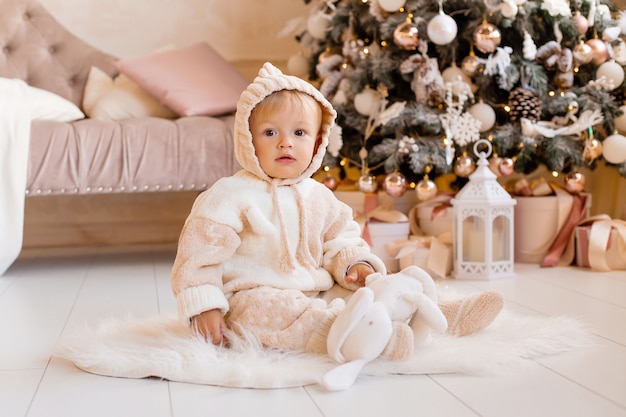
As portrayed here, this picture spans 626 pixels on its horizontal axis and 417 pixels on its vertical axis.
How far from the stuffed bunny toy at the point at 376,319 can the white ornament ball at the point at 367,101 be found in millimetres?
1199

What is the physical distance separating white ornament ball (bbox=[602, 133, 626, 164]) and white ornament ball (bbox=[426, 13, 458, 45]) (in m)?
0.60

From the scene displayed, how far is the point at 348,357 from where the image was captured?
1156 millimetres

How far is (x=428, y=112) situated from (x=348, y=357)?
1287mm

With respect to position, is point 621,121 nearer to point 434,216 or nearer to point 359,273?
point 434,216

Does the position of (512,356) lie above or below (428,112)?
below

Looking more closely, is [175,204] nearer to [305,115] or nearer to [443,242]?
[443,242]

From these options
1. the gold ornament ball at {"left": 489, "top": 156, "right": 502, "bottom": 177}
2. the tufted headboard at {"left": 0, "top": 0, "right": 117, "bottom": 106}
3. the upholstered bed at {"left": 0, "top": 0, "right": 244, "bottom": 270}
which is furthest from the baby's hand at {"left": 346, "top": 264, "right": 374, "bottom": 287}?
the tufted headboard at {"left": 0, "top": 0, "right": 117, "bottom": 106}

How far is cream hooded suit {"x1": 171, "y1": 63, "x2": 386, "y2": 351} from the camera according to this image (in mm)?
1256

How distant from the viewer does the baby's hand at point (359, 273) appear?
54.0 inches

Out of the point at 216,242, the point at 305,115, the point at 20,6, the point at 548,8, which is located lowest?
the point at 216,242

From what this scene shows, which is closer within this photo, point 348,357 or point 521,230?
point 348,357

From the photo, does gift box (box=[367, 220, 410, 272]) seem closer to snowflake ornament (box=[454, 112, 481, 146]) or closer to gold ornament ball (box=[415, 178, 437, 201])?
gold ornament ball (box=[415, 178, 437, 201])

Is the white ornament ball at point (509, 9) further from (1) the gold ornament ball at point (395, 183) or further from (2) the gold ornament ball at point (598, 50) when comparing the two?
(1) the gold ornament ball at point (395, 183)

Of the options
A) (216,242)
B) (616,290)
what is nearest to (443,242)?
(616,290)
